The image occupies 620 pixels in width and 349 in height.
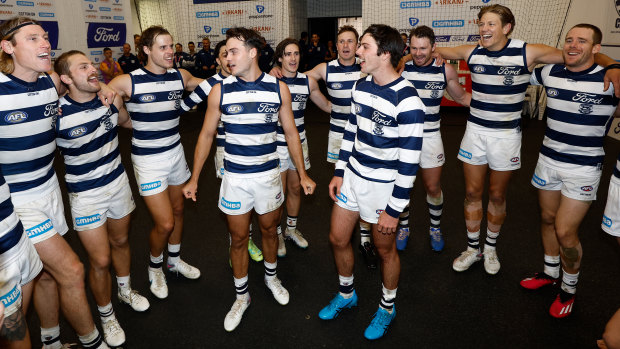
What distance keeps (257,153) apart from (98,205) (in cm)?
110

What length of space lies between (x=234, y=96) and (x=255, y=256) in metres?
1.80

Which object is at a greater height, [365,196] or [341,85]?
[341,85]

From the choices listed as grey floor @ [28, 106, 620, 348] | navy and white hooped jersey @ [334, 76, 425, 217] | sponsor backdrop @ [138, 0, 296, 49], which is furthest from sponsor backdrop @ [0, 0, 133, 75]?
navy and white hooped jersey @ [334, 76, 425, 217]

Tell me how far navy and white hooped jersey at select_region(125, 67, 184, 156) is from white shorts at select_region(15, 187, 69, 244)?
852mm

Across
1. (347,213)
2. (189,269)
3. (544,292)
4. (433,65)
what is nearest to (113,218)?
(189,269)

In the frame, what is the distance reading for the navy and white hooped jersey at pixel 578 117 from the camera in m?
2.86

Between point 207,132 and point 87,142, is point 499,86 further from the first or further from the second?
point 87,142

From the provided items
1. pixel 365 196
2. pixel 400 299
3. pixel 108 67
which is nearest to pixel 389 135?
pixel 365 196

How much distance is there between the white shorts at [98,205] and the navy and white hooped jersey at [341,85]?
2.03m

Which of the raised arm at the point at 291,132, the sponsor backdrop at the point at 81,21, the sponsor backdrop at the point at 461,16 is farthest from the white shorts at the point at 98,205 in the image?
the sponsor backdrop at the point at 461,16

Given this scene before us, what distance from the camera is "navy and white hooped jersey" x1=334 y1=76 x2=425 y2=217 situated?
2426mm

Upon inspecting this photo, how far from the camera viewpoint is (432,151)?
379 cm

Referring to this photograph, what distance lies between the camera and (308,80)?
3.86 metres

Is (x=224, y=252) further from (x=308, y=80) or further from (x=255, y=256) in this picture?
(x=308, y=80)
